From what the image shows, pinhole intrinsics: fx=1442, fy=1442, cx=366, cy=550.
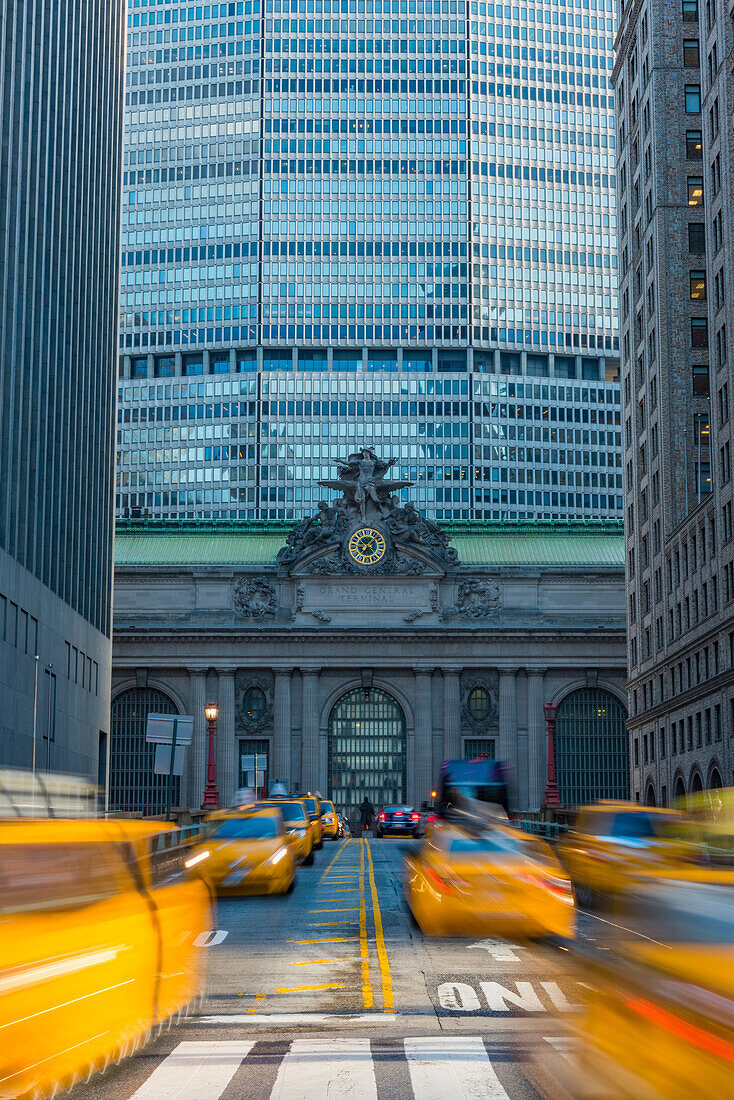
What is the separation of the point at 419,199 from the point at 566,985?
144719 mm

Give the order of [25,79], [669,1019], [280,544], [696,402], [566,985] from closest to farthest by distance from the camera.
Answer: [669,1019] → [566,985] → [25,79] → [696,402] → [280,544]

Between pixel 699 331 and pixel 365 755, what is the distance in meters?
33.1

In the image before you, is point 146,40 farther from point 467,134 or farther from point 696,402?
point 696,402

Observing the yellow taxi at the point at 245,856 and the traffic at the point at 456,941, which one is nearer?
the traffic at the point at 456,941

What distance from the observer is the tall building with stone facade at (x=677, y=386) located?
62000 mm

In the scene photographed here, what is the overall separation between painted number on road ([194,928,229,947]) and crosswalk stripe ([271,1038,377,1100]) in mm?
8770

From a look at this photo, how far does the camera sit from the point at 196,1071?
13.4 meters

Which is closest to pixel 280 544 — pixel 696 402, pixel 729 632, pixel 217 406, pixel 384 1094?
pixel 696 402

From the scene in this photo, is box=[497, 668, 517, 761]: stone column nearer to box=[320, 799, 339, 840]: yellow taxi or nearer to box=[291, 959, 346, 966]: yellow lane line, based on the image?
box=[320, 799, 339, 840]: yellow taxi

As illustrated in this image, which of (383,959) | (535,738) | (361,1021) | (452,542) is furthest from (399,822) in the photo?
(361,1021)

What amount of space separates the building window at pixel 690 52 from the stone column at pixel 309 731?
41289mm

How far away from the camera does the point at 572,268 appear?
529 ft

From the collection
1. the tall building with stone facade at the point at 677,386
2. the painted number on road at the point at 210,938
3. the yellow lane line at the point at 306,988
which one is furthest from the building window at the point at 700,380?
the yellow lane line at the point at 306,988

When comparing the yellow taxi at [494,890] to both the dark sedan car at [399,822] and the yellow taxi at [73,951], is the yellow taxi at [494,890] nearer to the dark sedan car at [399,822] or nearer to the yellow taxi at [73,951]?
the yellow taxi at [73,951]
